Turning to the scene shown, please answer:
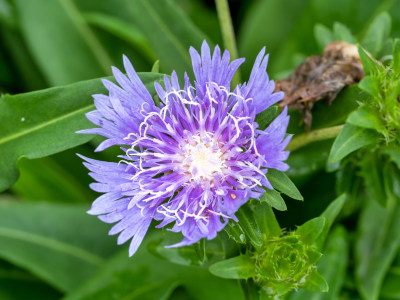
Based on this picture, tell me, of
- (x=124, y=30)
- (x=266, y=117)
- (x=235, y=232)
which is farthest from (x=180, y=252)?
(x=124, y=30)

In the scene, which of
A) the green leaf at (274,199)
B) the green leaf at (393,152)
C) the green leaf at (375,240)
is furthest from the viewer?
the green leaf at (375,240)

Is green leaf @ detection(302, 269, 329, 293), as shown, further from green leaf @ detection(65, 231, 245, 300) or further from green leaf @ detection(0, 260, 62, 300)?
green leaf @ detection(0, 260, 62, 300)

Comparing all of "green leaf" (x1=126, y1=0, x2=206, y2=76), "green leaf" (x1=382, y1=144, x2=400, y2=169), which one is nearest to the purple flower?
"green leaf" (x1=382, y1=144, x2=400, y2=169)

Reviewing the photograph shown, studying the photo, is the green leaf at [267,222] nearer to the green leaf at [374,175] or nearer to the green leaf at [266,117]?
the green leaf at [266,117]

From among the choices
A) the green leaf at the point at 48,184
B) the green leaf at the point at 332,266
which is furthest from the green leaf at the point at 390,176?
the green leaf at the point at 48,184

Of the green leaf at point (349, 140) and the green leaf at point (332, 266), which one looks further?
the green leaf at point (332, 266)

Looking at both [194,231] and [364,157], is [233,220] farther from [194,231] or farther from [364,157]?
[364,157]
